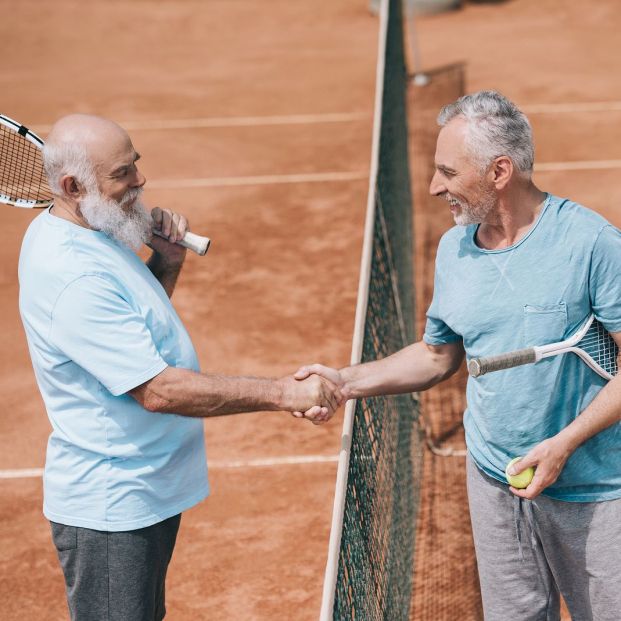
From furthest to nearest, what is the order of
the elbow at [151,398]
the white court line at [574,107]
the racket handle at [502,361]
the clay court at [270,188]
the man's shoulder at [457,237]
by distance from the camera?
the white court line at [574,107] < the clay court at [270,188] < the man's shoulder at [457,237] < the elbow at [151,398] < the racket handle at [502,361]

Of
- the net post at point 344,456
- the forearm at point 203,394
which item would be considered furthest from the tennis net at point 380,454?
the forearm at point 203,394

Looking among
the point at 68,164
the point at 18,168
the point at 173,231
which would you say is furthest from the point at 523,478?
the point at 18,168

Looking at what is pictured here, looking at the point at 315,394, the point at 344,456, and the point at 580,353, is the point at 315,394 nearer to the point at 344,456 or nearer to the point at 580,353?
the point at 344,456

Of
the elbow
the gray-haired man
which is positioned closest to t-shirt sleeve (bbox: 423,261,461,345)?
the gray-haired man

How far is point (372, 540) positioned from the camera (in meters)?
3.94

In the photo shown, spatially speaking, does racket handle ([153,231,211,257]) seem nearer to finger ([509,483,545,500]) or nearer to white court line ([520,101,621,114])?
finger ([509,483,545,500])

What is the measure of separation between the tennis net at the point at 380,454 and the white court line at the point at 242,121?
16.4 ft

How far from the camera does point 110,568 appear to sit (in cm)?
354

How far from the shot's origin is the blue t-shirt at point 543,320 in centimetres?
314

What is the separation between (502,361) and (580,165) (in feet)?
27.3

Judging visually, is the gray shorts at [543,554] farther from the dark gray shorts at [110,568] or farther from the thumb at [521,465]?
the dark gray shorts at [110,568]

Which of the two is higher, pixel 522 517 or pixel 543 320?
pixel 543 320

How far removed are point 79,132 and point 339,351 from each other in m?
4.13

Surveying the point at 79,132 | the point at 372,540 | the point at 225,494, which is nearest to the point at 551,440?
the point at 372,540
